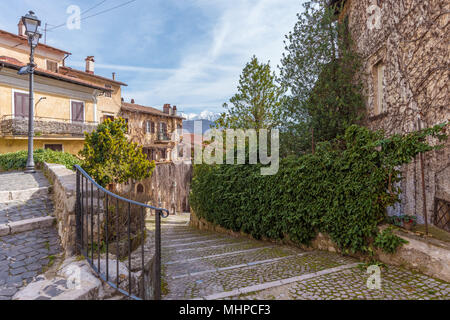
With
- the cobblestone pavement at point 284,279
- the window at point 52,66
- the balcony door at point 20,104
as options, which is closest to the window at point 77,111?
the balcony door at point 20,104

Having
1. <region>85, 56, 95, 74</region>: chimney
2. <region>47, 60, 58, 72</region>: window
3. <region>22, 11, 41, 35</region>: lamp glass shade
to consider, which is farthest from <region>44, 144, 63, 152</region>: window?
<region>22, 11, 41, 35</region>: lamp glass shade

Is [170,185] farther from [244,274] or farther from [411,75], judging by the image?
[411,75]

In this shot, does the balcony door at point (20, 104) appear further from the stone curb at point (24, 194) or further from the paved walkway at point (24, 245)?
the stone curb at point (24, 194)

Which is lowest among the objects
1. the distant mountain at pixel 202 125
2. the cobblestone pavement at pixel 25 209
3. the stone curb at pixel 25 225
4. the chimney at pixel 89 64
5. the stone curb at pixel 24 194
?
the stone curb at pixel 25 225

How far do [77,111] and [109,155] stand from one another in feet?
35.5

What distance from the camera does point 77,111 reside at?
57.9 ft

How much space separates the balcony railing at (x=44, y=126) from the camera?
45.0 ft

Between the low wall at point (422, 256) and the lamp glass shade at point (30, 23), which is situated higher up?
the lamp glass shade at point (30, 23)

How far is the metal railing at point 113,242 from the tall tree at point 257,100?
5.48 m

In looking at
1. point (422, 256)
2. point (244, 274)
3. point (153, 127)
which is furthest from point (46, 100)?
point (422, 256)

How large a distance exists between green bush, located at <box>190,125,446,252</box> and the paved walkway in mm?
3943

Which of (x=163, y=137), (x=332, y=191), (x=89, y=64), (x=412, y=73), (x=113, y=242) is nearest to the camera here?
(x=113, y=242)

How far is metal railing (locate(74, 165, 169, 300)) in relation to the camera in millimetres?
2273

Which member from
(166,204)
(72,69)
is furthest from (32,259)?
(72,69)
